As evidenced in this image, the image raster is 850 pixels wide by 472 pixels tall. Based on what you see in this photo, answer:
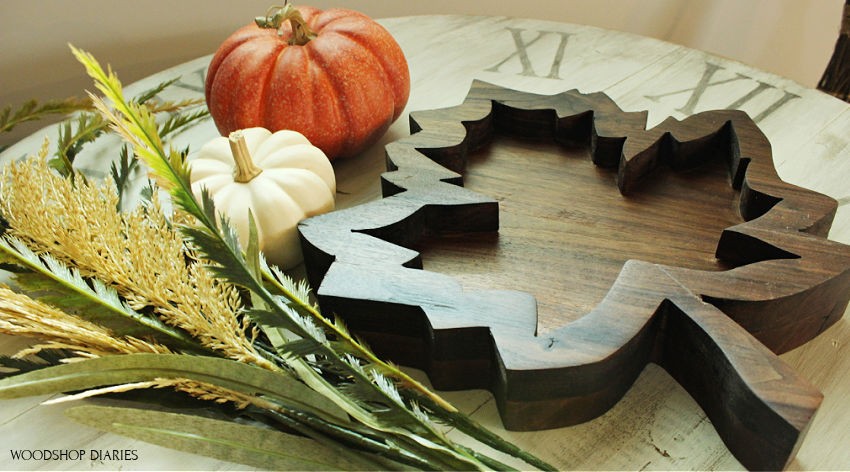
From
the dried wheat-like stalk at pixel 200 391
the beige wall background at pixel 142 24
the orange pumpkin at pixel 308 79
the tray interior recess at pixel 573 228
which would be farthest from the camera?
the beige wall background at pixel 142 24

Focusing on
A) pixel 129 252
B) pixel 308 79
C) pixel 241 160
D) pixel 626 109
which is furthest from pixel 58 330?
pixel 626 109

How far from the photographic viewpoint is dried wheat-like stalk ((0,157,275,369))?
0.77 metres

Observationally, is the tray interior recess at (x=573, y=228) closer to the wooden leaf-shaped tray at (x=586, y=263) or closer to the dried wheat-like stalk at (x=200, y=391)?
the wooden leaf-shaped tray at (x=586, y=263)

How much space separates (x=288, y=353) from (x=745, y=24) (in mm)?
2256

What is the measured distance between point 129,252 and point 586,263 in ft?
1.80

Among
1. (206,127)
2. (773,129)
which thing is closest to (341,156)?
(206,127)

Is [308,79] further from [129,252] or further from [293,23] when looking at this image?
[129,252]

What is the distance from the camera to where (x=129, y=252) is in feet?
2.76

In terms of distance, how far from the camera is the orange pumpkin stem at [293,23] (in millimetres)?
1116

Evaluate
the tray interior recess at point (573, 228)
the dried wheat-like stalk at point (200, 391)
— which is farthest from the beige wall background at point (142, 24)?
the dried wheat-like stalk at point (200, 391)

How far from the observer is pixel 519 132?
1206 millimetres

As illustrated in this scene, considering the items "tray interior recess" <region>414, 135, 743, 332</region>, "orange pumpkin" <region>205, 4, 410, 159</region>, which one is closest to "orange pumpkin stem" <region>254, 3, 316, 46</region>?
"orange pumpkin" <region>205, 4, 410, 159</region>

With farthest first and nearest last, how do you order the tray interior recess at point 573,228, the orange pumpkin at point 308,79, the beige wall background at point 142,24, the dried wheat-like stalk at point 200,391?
the beige wall background at point 142,24 → the orange pumpkin at point 308,79 → the tray interior recess at point 573,228 → the dried wheat-like stalk at point 200,391

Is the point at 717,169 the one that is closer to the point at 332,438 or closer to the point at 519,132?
the point at 519,132
